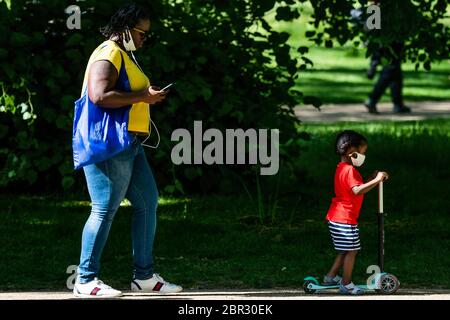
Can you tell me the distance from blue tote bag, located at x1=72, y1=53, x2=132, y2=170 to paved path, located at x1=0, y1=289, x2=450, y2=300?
2.60 feet

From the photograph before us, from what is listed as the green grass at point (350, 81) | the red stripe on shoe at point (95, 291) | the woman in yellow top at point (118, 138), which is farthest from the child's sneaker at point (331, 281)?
the green grass at point (350, 81)

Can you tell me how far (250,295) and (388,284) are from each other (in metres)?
0.78

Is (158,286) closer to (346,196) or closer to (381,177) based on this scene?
(346,196)

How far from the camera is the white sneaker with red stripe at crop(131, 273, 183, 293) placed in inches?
250

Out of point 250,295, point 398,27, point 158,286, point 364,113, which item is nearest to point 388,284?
point 250,295

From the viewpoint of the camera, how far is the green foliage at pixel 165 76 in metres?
9.01

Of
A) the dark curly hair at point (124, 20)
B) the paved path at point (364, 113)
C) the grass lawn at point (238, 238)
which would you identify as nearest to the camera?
the dark curly hair at point (124, 20)

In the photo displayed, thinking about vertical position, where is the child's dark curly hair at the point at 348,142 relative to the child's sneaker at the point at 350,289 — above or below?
above

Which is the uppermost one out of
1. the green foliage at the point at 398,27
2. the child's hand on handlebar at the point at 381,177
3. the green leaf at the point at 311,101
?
the green foliage at the point at 398,27

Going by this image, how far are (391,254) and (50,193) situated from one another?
11.2 ft

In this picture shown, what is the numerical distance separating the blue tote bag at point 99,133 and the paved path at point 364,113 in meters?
9.66

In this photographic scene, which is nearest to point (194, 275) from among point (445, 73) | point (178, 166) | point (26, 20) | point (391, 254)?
point (391, 254)

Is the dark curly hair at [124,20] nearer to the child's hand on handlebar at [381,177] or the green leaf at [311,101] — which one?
the child's hand on handlebar at [381,177]

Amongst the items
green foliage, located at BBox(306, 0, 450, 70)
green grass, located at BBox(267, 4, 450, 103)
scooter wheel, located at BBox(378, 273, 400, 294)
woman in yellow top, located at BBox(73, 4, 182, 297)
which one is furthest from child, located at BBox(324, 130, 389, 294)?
green grass, located at BBox(267, 4, 450, 103)
